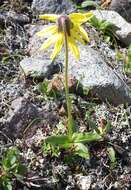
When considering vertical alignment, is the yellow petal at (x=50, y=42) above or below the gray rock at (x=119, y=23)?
above

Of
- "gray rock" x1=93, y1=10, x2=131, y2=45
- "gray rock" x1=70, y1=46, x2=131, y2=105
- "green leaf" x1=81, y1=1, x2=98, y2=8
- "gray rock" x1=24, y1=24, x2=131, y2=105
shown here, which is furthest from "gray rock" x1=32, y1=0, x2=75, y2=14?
"gray rock" x1=70, y1=46, x2=131, y2=105

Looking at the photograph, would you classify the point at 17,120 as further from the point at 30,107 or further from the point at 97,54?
the point at 97,54

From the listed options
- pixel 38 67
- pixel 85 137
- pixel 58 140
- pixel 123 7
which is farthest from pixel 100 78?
pixel 123 7

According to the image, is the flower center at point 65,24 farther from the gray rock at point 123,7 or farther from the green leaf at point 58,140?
the gray rock at point 123,7

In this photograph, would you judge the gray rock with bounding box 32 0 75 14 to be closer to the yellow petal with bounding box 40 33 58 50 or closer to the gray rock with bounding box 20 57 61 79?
the gray rock with bounding box 20 57 61 79

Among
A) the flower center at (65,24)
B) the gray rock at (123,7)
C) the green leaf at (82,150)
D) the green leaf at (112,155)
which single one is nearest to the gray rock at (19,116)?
the green leaf at (82,150)
